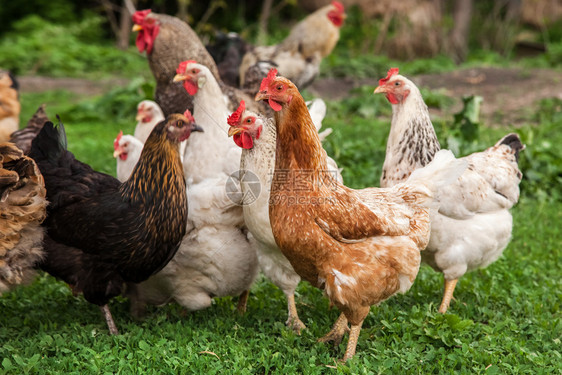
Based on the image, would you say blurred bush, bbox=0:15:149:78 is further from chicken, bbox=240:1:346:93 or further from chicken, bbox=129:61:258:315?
chicken, bbox=129:61:258:315

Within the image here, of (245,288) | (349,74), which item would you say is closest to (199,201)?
(245,288)

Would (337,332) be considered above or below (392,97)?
below

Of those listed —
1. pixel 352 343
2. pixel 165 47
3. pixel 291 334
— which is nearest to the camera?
pixel 352 343

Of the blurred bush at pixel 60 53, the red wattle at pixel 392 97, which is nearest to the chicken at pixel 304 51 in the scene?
the red wattle at pixel 392 97

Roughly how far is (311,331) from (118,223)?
1.48m

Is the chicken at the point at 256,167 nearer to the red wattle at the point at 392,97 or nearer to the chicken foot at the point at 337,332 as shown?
the chicken foot at the point at 337,332

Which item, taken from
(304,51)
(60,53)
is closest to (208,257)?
(304,51)

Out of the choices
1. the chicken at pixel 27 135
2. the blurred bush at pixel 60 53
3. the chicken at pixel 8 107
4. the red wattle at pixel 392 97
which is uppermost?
the red wattle at pixel 392 97

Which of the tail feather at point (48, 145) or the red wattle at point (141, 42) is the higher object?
the red wattle at point (141, 42)

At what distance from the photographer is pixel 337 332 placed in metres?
4.08

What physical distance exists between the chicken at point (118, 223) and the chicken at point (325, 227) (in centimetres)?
79

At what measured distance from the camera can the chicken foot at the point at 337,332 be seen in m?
4.06

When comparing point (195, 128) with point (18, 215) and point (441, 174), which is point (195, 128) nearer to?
point (18, 215)
